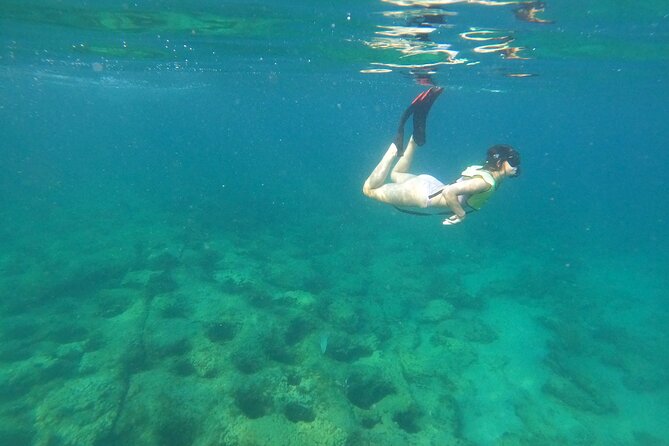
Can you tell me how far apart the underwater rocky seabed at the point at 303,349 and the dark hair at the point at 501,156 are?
5401 mm

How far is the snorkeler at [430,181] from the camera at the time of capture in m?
6.67

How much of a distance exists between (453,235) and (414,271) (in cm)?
782

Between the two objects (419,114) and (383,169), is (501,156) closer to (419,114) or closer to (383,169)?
(419,114)

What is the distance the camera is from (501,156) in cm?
673

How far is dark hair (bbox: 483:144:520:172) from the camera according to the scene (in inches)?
263

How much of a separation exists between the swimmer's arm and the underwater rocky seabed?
4.33 m

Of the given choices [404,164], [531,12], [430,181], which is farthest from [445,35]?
[430,181]

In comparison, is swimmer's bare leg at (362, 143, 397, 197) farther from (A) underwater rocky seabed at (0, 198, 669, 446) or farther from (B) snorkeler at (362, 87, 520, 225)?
(A) underwater rocky seabed at (0, 198, 669, 446)

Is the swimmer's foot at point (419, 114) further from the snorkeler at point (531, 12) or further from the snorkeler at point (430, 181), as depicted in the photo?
the snorkeler at point (531, 12)

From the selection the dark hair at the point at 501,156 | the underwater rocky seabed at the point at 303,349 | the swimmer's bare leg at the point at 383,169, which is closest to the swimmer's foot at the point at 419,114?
the swimmer's bare leg at the point at 383,169

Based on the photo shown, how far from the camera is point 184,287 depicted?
11438 millimetres

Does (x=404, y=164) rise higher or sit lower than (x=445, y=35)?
lower

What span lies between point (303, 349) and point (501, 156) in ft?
19.6

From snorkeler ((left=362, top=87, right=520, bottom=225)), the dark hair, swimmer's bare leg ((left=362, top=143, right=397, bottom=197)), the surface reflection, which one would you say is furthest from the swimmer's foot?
the surface reflection
